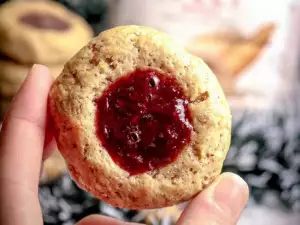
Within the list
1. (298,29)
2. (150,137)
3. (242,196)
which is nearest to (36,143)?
(150,137)

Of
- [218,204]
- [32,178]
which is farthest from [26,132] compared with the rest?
[218,204]

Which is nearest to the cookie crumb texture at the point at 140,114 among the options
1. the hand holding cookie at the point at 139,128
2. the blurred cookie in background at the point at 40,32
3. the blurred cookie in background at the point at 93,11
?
the hand holding cookie at the point at 139,128

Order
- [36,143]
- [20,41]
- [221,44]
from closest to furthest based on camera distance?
[36,143] < [20,41] < [221,44]

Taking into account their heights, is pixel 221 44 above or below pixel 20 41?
above

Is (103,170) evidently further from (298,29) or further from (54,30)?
(298,29)

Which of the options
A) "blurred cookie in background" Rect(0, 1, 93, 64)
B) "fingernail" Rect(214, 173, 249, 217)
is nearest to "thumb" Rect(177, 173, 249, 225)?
"fingernail" Rect(214, 173, 249, 217)

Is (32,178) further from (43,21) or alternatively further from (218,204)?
(43,21)

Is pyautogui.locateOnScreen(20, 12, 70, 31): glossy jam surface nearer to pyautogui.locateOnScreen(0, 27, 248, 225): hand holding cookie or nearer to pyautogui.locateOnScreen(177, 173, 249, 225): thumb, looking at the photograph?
pyautogui.locateOnScreen(0, 27, 248, 225): hand holding cookie
